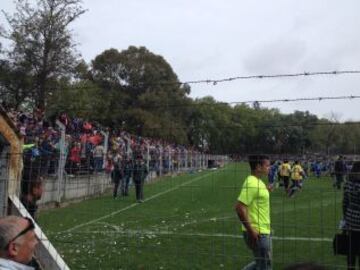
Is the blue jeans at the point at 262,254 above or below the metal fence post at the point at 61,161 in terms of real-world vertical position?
below

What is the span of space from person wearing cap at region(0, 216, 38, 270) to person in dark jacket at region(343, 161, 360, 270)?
456 centimetres

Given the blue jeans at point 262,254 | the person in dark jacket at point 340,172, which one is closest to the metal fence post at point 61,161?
the person in dark jacket at point 340,172

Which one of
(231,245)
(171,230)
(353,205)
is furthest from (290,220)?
(353,205)

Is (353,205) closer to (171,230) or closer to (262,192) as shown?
(262,192)

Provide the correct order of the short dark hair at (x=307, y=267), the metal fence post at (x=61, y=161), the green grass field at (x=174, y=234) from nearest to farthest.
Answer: the short dark hair at (x=307, y=267)
the green grass field at (x=174, y=234)
the metal fence post at (x=61, y=161)

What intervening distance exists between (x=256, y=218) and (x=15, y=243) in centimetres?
416

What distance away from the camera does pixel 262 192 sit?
6.97 m

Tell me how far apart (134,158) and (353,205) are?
14318 mm

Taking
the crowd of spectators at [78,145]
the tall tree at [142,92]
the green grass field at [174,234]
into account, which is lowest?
the green grass field at [174,234]

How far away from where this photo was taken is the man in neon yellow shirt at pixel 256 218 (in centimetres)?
676

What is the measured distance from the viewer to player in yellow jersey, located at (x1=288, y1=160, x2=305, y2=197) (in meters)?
24.2

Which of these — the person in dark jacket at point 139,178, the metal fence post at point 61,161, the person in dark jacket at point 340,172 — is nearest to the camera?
the person in dark jacket at point 340,172

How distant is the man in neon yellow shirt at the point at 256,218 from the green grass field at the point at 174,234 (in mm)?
617

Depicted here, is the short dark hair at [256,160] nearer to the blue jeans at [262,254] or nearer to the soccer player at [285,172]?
the blue jeans at [262,254]
